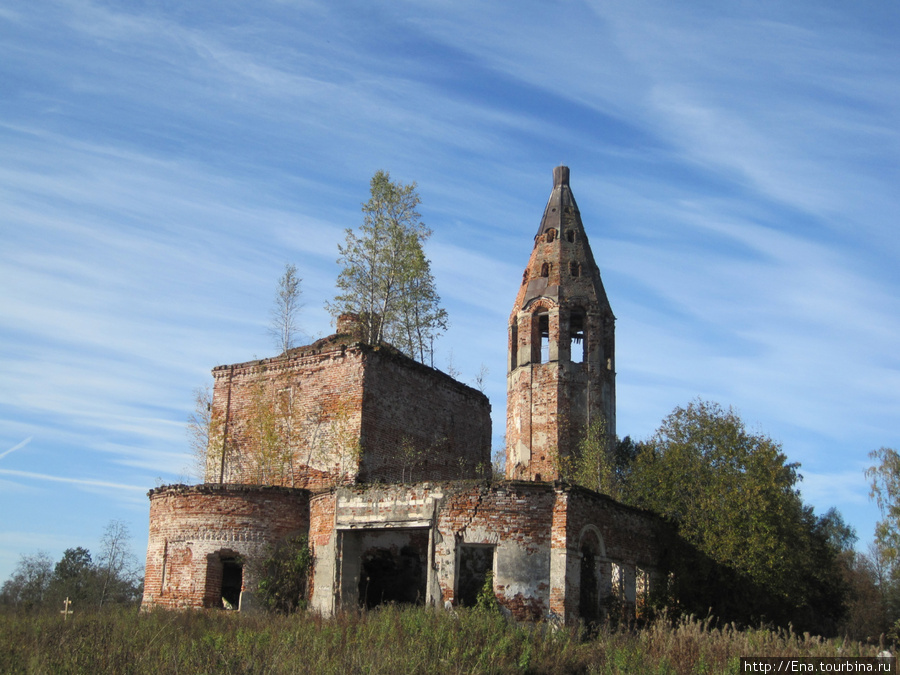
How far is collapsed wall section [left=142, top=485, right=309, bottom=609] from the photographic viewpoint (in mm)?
17734

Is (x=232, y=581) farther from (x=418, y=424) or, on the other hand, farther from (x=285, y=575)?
(x=418, y=424)

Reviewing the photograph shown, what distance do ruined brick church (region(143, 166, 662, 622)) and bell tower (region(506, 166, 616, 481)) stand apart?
4.60 m

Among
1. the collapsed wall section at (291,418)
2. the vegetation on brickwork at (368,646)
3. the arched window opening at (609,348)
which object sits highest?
the arched window opening at (609,348)

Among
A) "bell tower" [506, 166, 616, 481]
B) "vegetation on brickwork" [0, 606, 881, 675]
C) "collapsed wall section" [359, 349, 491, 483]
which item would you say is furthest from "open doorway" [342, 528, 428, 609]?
"bell tower" [506, 166, 616, 481]

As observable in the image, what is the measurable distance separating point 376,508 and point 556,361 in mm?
12637

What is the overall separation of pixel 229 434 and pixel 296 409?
229 cm

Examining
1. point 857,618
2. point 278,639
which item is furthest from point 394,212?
point 857,618

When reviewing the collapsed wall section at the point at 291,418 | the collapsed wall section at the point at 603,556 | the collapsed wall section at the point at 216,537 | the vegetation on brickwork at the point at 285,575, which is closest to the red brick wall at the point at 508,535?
the collapsed wall section at the point at 603,556

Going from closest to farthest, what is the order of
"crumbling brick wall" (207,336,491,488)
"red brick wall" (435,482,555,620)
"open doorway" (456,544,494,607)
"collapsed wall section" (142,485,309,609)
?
1. "red brick wall" (435,482,555,620)
2. "open doorway" (456,544,494,607)
3. "collapsed wall section" (142,485,309,609)
4. "crumbling brick wall" (207,336,491,488)

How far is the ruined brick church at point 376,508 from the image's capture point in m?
15.3

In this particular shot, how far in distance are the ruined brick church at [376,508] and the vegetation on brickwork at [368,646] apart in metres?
1.47

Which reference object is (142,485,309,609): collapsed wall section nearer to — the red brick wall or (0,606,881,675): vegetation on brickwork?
(0,606,881,675): vegetation on brickwork

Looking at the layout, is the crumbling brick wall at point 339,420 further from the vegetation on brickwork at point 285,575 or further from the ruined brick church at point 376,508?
the vegetation on brickwork at point 285,575

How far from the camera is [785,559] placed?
62.4 feet
